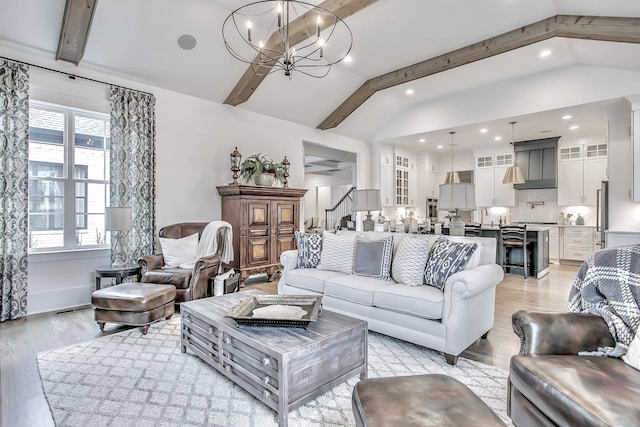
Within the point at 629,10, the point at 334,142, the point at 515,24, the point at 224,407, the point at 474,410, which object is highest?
the point at 515,24

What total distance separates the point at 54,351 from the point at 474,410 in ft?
10.7

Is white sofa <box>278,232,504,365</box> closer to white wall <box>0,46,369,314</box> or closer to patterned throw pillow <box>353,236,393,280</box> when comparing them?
patterned throw pillow <box>353,236,393,280</box>

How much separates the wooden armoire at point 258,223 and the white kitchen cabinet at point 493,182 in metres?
5.71

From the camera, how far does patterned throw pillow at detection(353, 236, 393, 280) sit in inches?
132

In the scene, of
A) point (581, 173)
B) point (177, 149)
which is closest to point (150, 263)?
point (177, 149)

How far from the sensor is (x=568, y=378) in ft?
4.52

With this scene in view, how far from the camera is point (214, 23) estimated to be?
4.18 meters

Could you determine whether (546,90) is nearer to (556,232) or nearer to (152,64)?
(556,232)

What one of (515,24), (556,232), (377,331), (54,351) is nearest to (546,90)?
(515,24)

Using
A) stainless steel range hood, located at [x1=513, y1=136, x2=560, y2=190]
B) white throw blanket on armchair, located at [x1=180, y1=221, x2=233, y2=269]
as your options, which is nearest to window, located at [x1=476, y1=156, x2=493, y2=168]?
stainless steel range hood, located at [x1=513, y1=136, x2=560, y2=190]

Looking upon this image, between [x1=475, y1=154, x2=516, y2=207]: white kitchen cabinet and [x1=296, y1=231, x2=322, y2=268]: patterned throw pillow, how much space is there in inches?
260

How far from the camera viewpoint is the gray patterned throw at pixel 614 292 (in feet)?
5.44

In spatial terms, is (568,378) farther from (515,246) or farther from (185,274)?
(515,246)

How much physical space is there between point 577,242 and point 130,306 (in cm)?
893
